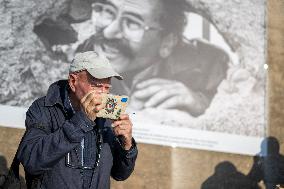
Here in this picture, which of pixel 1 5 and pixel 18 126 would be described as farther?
pixel 1 5

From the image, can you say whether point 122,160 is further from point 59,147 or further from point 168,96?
point 168,96

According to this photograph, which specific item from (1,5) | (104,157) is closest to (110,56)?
(1,5)

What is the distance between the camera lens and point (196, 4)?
7.61 m

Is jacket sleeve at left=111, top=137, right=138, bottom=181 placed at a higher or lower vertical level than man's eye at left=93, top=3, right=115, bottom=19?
lower

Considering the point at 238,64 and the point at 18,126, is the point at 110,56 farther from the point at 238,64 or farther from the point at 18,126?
the point at 238,64

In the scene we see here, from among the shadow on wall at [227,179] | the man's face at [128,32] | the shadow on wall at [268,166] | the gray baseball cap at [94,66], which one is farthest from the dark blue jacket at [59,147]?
the shadow on wall at [268,166]

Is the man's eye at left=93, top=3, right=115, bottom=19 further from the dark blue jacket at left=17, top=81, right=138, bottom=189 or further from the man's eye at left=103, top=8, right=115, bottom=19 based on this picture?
the dark blue jacket at left=17, top=81, right=138, bottom=189

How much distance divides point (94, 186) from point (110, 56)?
4.35 m

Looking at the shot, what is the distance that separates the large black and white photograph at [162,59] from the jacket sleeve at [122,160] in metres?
3.32

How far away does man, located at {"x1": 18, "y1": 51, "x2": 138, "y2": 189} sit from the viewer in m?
2.36

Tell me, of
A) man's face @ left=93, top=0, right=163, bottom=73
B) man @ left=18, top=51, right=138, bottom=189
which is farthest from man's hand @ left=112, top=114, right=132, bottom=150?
man's face @ left=93, top=0, right=163, bottom=73

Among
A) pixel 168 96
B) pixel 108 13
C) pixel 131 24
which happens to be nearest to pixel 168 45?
pixel 131 24

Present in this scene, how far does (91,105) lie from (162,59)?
190 inches

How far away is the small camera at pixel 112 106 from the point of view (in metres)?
2.51
